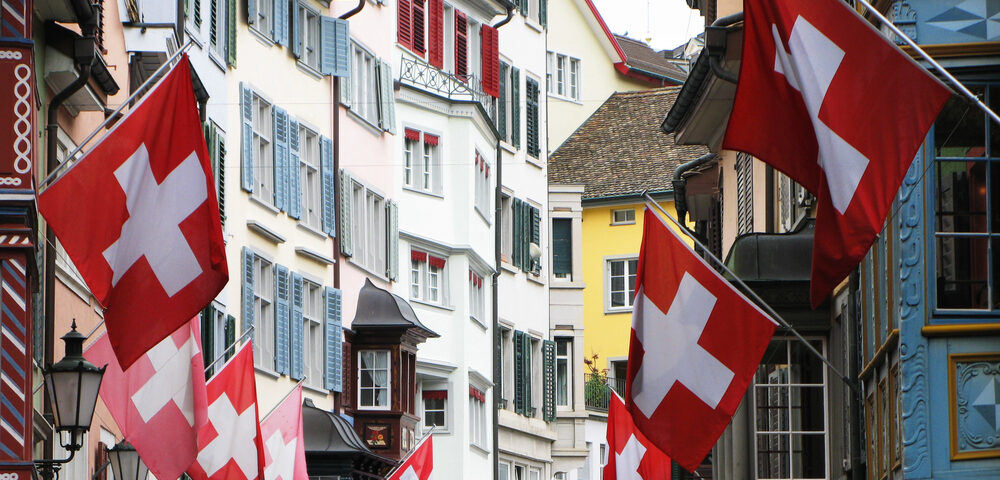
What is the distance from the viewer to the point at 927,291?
17062 mm

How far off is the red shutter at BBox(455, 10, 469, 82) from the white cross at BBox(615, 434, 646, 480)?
2010 centimetres

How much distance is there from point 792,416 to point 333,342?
54.2 feet

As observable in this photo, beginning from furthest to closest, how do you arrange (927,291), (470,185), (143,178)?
(470,185), (927,291), (143,178)

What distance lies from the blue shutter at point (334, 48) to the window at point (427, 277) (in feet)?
21.1

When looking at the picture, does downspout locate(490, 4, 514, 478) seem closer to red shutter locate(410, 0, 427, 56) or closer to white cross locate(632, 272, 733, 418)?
red shutter locate(410, 0, 427, 56)

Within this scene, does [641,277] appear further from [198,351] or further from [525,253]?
[525,253]

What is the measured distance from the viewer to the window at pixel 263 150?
1415 inches

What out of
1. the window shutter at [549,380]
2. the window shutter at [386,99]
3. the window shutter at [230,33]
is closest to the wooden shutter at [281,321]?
the window shutter at [230,33]

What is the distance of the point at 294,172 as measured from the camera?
124 feet

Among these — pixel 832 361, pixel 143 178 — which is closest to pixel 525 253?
pixel 832 361

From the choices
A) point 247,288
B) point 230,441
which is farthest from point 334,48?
point 230,441

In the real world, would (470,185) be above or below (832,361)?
above

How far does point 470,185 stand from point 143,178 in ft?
100

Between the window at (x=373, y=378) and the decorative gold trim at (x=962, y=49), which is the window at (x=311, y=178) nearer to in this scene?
the window at (x=373, y=378)
